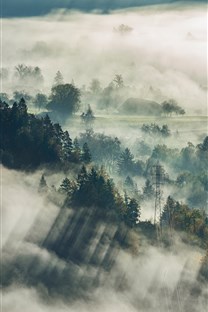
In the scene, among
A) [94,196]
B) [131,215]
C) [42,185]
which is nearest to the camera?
[94,196]

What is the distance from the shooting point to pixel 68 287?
162 metres

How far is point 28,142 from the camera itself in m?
177

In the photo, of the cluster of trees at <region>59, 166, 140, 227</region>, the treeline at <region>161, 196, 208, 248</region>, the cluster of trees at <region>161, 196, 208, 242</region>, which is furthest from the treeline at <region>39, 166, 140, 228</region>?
→ the cluster of trees at <region>161, 196, 208, 242</region>

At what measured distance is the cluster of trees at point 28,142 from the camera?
577ft

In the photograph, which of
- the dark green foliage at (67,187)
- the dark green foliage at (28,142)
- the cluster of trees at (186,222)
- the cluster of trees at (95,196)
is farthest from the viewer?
the cluster of trees at (186,222)

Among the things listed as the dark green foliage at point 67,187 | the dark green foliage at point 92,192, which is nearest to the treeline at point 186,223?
the dark green foliage at point 92,192

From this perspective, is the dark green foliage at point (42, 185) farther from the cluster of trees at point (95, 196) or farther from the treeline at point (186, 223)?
the treeline at point (186, 223)

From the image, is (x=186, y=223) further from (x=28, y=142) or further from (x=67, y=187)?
(x=28, y=142)

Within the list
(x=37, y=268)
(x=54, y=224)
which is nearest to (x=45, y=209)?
(x=54, y=224)

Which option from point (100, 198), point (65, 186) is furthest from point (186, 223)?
point (65, 186)

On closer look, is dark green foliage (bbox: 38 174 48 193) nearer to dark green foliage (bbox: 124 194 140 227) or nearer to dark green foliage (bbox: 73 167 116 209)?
dark green foliage (bbox: 73 167 116 209)

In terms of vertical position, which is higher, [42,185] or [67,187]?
[67,187]

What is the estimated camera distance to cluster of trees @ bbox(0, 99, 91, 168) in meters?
176

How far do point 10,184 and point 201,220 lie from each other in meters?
48.2
